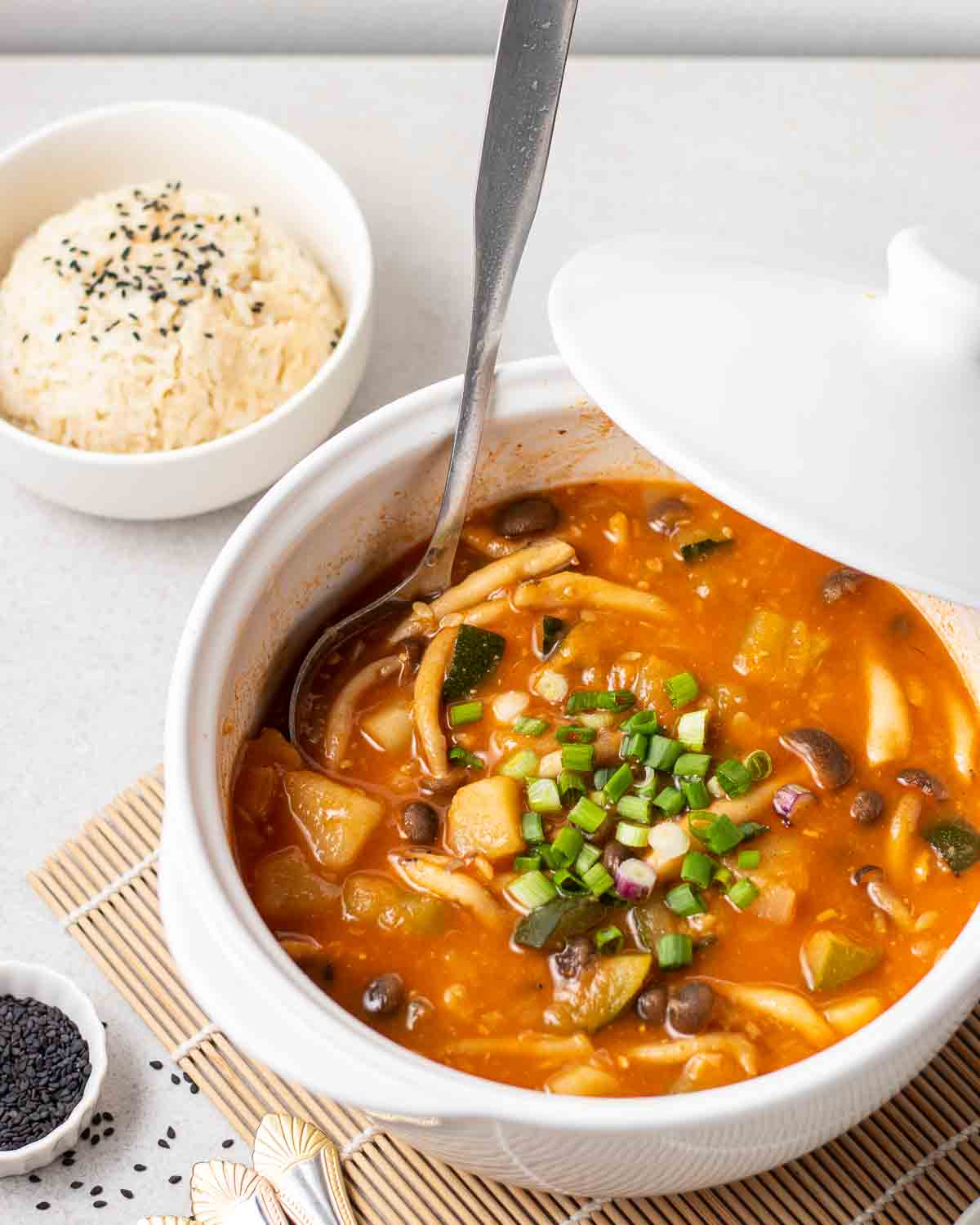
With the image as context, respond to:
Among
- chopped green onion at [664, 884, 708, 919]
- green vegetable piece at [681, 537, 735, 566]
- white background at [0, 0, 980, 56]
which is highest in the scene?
white background at [0, 0, 980, 56]

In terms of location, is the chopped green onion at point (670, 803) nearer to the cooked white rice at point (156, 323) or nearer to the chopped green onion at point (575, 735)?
the chopped green onion at point (575, 735)

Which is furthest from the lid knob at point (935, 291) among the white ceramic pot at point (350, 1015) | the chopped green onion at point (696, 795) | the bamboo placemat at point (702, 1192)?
the bamboo placemat at point (702, 1192)

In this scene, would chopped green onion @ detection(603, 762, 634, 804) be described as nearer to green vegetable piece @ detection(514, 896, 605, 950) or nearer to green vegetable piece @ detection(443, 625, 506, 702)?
green vegetable piece @ detection(514, 896, 605, 950)

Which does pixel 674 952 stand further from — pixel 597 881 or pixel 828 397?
pixel 828 397

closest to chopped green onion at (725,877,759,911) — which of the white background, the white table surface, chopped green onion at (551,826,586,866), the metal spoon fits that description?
chopped green onion at (551,826,586,866)

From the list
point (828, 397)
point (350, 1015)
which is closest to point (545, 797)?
point (350, 1015)
